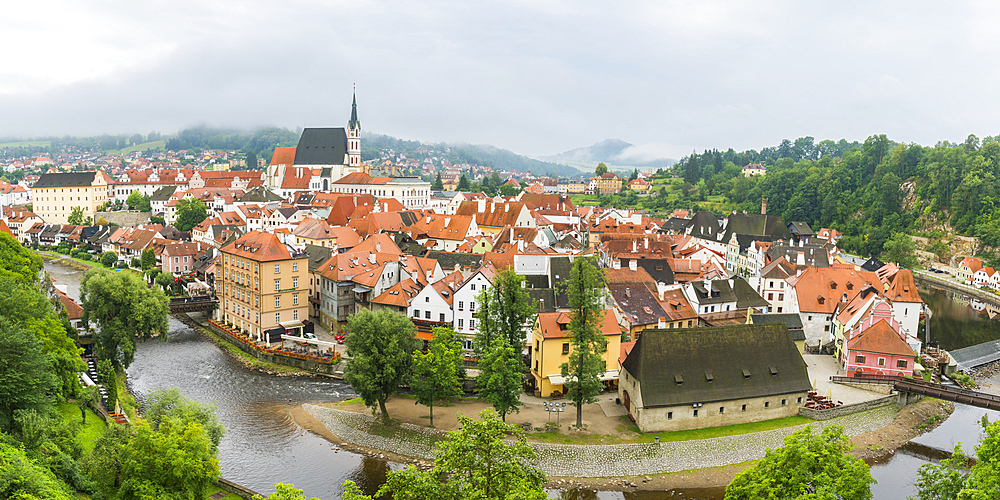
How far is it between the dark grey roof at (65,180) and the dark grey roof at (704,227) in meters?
98.0

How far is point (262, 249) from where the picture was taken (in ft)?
155

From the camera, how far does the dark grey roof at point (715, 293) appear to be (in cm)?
4728

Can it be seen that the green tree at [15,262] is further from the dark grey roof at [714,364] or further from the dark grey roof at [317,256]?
the dark grey roof at [714,364]

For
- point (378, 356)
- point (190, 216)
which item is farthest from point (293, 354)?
point (190, 216)

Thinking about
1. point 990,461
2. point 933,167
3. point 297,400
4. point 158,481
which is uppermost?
point 933,167

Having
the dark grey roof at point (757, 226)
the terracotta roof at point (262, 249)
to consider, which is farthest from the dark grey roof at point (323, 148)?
the terracotta roof at point (262, 249)

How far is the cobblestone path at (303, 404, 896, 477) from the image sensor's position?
2858 cm

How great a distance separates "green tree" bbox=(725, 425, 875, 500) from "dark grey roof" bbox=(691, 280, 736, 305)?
91.4 feet

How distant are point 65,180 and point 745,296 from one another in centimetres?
11085

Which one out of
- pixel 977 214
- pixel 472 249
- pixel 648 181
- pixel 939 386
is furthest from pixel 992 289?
pixel 648 181

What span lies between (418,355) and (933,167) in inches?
4138

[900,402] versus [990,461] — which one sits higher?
[990,461]

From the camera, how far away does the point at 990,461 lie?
61.6 feet

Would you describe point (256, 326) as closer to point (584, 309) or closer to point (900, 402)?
point (584, 309)
